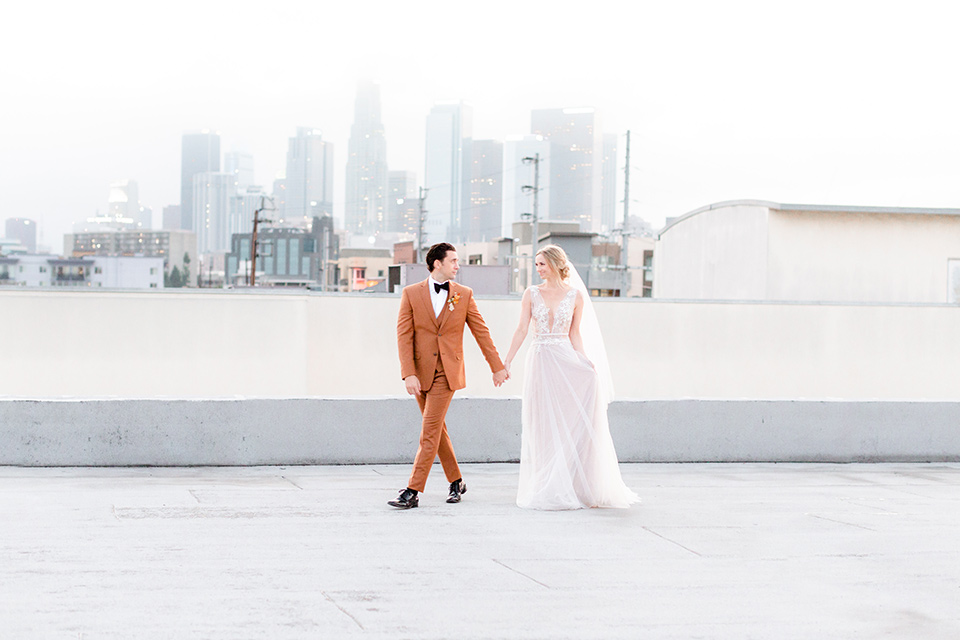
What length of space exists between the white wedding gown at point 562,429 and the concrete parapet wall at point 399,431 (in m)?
2.34

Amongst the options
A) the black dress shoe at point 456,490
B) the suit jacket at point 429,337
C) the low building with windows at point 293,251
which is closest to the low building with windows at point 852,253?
the black dress shoe at point 456,490

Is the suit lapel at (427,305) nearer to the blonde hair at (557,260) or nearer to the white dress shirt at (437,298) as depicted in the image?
the white dress shirt at (437,298)

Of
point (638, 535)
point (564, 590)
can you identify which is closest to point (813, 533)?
point (638, 535)

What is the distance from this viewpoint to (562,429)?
27.6 feet

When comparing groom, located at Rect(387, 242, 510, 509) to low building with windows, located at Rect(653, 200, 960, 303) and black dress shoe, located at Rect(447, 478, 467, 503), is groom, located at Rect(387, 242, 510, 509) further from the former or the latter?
low building with windows, located at Rect(653, 200, 960, 303)

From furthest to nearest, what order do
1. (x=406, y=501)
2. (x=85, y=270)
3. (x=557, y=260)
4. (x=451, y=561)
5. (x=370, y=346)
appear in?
(x=85, y=270) → (x=370, y=346) → (x=557, y=260) → (x=406, y=501) → (x=451, y=561)

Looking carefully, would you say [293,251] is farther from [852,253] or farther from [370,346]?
[370,346]

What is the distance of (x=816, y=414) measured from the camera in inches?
466

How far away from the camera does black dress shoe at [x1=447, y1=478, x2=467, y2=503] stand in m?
8.37

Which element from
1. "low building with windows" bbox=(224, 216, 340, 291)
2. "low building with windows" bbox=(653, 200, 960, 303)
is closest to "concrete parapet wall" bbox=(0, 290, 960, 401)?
"low building with windows" bbox=(653, 200, 960, 303)

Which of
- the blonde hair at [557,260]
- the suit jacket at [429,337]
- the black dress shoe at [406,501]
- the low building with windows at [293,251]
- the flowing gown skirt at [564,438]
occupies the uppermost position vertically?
the low building with windows at [293,251]

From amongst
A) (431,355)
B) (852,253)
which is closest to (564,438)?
(431,355)

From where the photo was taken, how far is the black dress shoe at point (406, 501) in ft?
26.1

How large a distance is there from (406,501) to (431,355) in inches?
44.7
